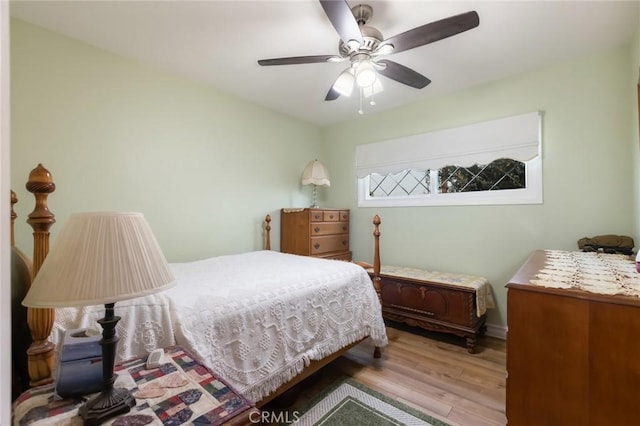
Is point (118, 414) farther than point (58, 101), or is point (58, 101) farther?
point (58, 101)

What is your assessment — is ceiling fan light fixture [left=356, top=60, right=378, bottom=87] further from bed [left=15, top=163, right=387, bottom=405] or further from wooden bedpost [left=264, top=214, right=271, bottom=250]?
wooden bedpost [left=264, top=214, right=271, bottom=250]

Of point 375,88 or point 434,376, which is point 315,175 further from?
point 434,376

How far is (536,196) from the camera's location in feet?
7.98

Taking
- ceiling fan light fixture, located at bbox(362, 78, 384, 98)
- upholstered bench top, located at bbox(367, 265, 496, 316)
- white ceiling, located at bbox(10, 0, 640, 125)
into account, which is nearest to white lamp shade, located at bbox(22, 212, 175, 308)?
white ceiling, located at bbox(10, 0, 640, 125)

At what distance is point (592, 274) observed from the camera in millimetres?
1325

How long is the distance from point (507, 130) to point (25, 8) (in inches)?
143

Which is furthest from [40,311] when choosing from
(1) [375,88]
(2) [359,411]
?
(1) [375,88]

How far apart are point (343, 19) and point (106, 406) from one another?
1.74m

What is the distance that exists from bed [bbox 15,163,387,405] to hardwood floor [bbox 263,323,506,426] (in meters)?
0.24

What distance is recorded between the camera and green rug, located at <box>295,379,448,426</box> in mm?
1544

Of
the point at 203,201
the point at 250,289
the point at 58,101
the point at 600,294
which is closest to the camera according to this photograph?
the point at 600,294

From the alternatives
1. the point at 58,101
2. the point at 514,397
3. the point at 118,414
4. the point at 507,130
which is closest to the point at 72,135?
the point at 58,101

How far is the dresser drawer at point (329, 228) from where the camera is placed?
3162 millimetres

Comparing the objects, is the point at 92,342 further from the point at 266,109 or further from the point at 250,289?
the point at 266,109
